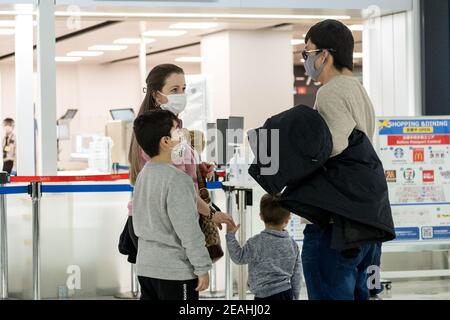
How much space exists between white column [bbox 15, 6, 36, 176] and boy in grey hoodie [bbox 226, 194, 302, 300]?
3.31 metres

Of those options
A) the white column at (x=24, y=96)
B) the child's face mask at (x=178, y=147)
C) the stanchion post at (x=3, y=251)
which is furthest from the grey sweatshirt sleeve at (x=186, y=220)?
the white column at (x=24, y=96)

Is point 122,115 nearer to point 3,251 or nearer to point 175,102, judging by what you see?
point 3,251

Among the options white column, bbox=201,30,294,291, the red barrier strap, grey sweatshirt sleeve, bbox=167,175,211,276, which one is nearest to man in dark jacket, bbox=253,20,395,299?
grey sweatshirt sleeve, bbox=167,175,211,276

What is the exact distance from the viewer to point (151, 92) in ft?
9.57

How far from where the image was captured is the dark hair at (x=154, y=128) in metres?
2.78

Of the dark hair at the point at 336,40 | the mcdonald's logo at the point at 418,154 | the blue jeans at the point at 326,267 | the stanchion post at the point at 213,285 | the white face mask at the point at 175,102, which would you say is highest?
the dark hair at the point at 336,40

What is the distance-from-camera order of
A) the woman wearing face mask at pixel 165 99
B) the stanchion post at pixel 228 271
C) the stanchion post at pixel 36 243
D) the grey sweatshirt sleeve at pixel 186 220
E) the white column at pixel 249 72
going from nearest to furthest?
the grey sweatshirt sleeve at pixel 186 220 < the woman wearing face mask at pixel 165 99 < the stanchion post at pixel 228 271 < the stanchion post at pixel 36 243 < the white column at pixel 249 72

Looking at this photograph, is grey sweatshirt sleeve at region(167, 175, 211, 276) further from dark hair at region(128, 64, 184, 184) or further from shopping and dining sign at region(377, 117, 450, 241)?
shopping and dining sign at region(377, 117, 450, 241)

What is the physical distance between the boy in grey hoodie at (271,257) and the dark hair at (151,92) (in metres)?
0.64

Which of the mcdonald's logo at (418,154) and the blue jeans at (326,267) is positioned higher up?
the mcdonald's logo at (418,154)

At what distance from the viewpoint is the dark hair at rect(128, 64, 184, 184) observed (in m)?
2.89

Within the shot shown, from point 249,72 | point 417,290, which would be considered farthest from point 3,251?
point 249,72

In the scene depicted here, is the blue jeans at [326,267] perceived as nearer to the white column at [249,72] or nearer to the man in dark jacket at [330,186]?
the man in dark jacket at [330,186]
